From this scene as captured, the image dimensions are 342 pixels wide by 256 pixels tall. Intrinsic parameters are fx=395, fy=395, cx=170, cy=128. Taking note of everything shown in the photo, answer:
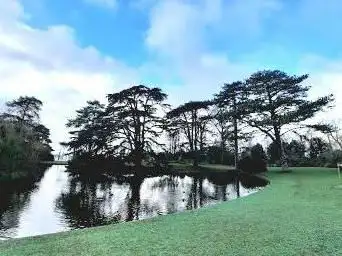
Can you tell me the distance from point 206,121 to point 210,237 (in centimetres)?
4784

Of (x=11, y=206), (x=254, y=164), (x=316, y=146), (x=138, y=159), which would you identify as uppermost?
(x=316, y=146)

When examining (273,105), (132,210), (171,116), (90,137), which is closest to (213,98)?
(171,116)

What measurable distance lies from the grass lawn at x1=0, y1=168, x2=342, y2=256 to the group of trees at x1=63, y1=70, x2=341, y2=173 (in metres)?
26.7

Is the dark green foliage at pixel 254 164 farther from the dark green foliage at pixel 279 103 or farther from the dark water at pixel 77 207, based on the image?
the dark water at pixel 77 207

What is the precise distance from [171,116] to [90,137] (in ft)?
43.8

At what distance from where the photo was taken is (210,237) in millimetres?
8836

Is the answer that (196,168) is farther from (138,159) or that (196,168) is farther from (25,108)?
(25,108)

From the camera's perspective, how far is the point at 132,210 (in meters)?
18.3

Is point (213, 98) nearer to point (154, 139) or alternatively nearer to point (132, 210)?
point (154, 139)

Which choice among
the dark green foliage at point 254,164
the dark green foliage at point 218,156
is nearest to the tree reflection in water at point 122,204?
the dark green foliage at point 254,164

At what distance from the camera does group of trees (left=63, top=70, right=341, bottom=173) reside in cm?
3866

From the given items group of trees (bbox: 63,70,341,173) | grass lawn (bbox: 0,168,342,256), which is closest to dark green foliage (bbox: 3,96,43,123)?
group of trees (bbox: 63,70,341,173)

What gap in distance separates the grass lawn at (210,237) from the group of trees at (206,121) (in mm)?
26676

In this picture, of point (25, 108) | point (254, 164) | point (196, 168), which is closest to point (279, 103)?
point (254, 164)
